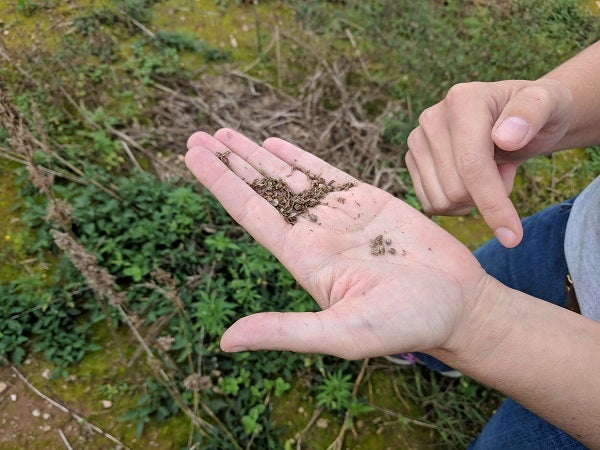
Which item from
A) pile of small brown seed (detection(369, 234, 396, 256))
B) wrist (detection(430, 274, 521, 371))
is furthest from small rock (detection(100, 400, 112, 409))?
wrist (detection(430, 274, 521, 371))

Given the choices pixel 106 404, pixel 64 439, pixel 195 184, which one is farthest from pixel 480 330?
pixel 195 184

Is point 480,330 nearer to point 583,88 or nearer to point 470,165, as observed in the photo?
point 470,165

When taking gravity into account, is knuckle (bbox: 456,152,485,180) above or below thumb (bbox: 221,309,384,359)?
above

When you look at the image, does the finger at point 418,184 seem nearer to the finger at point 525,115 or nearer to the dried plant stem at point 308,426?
the finger at point 525,115

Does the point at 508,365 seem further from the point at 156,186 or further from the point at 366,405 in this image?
the point at 156,186

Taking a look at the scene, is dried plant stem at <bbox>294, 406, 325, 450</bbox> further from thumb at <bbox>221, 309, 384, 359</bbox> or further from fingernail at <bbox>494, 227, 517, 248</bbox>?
fingernail at <bbox>494, 227, 517, 248</bbox>

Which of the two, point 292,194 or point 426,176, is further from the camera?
point 292,194

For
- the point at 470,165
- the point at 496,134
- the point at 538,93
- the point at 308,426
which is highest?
the point at 538,93
